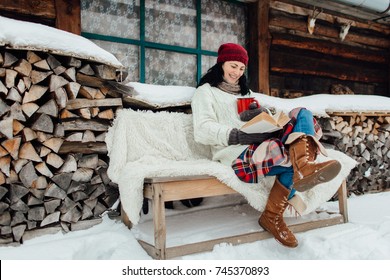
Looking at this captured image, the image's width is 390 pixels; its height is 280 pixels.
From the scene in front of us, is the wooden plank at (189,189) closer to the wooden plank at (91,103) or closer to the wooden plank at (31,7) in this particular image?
the wooden plank at (91,103)

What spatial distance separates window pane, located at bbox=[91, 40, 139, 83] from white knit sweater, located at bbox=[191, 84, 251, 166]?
1367 mm

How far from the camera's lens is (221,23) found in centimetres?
462

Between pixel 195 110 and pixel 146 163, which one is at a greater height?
pixel 195 110

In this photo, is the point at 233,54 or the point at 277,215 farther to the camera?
the point at 233,54

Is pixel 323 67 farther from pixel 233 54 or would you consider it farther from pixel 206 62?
pixel 233 54

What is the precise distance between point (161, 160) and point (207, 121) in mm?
468

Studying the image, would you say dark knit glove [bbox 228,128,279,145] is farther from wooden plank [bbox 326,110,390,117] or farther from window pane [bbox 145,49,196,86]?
window pane [bbox 145,49,196,86]

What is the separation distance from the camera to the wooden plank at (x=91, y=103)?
2.55 m

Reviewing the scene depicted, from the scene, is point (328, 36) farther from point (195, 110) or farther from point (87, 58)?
point (87, 58)

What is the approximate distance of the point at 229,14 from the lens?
185 inches

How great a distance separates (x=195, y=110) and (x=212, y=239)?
981mm

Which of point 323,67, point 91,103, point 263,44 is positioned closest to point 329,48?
point 323,67

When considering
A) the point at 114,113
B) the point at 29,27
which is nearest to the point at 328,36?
the point at 114,113
